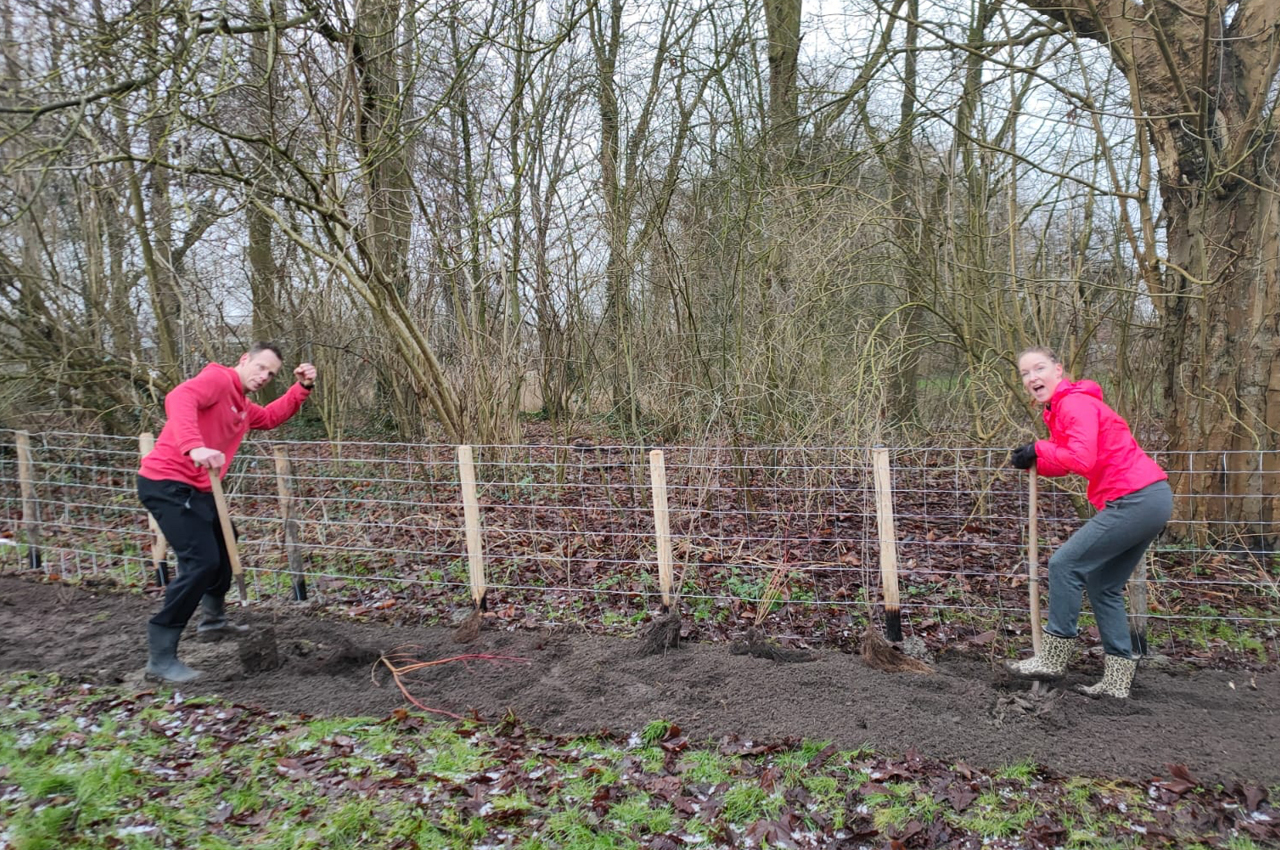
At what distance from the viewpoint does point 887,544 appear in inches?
178

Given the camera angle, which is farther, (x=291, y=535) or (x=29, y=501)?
(x=29, y=501)

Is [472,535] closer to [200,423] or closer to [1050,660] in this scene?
[200,423]

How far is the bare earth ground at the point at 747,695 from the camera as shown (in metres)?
3.40

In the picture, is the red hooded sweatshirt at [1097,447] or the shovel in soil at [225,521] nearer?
the red hooded sweatshirt at [1097,447]

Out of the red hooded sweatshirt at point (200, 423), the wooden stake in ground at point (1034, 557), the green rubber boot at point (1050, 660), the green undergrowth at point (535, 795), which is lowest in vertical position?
the green undergrowth at point (535, 795)

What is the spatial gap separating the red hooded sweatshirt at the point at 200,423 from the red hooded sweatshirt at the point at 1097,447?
4459 mm

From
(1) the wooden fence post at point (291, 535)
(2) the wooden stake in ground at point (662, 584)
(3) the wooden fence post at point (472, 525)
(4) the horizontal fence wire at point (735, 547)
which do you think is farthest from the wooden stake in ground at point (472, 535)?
(1) the wooden fence post at point (291, 535)

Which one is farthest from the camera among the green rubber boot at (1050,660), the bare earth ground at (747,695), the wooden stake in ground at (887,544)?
the wooden stake in ground at (887,544)

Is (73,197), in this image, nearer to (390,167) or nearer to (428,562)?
(390,167)

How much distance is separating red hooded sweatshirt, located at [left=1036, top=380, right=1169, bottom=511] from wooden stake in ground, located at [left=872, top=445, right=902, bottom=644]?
0.96 meters

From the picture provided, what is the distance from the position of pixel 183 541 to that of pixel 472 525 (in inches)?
65.1

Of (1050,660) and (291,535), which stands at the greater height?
(291,535)

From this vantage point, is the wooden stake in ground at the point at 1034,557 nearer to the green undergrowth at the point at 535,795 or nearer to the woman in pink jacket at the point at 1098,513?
the woman in pink jacket at the point at 1098,513

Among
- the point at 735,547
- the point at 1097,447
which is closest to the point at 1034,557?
the point at 1097,447
